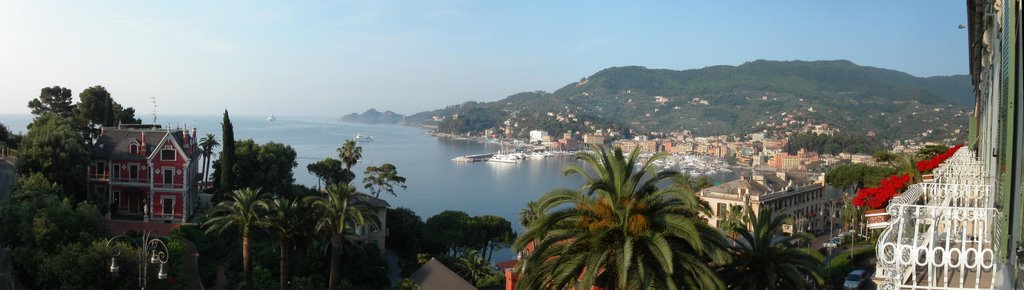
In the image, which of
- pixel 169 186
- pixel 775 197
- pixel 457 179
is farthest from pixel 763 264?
pixel 457 179

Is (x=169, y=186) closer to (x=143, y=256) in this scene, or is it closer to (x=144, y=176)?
(x=144, y=176)

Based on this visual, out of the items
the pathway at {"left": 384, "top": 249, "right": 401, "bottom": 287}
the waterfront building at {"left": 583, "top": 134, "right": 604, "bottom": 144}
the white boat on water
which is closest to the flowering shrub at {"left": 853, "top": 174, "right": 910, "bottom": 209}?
the pathway at {"left": 384, "top": 249, "right": 401, "bottom": 287}

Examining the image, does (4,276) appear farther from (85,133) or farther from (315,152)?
(315,152)

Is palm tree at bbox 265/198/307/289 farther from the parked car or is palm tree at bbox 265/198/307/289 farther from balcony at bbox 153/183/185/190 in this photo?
the parked car

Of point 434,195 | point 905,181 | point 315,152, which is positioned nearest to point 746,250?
point 905,181

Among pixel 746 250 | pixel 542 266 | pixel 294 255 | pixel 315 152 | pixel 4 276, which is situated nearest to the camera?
pixel 542 266

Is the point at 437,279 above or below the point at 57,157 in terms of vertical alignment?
below
